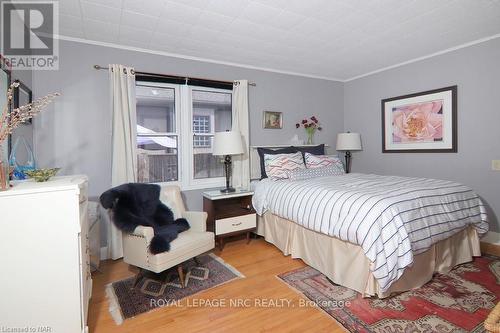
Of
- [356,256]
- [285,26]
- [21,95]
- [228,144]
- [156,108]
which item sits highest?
[285,26]

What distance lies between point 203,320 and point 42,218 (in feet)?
4.10

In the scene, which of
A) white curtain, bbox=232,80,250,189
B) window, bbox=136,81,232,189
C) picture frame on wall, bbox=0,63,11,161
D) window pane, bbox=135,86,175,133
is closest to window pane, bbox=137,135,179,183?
window, bbox=136,81,232,189

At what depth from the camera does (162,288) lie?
2.28 meters

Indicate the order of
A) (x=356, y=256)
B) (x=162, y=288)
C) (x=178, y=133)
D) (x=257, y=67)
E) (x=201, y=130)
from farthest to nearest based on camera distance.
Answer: (x=257, y=67), (x=201, y=130), (x=178, y=133), (x=162, y=288), (x=356, y=256)

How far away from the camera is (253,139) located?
12.8 ft

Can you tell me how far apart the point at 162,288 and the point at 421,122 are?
12.7 feet

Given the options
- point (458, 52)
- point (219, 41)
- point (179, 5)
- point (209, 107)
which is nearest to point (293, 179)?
point (209, 107)

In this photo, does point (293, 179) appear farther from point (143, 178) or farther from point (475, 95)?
point (475, 95)

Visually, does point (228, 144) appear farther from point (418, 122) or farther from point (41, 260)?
point (418, 122)

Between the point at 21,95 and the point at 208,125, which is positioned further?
the point at 208,125

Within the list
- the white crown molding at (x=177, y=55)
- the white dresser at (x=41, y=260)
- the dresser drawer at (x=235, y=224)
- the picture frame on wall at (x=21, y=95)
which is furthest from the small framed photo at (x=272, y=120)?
the white dresser at (x=41, y=260)

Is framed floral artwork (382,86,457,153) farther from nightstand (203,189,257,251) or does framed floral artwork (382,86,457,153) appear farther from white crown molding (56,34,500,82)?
nightstand (203,189,257,251)

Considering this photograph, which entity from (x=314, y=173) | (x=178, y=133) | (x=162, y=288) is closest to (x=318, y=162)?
(x=314, y=173)

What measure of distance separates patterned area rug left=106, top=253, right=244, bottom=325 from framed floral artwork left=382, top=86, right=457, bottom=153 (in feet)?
10.1
